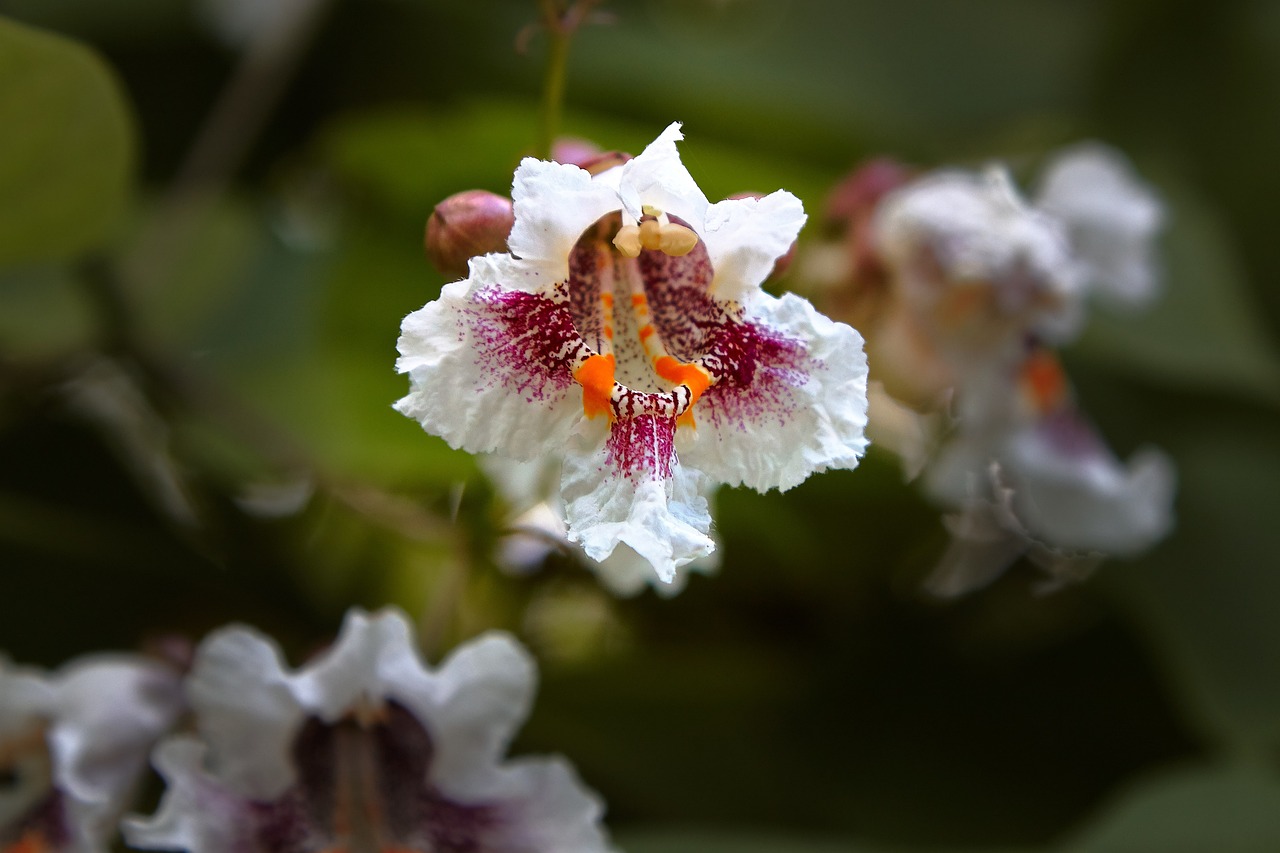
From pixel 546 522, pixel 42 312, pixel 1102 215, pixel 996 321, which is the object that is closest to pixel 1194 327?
pixel 1102 215

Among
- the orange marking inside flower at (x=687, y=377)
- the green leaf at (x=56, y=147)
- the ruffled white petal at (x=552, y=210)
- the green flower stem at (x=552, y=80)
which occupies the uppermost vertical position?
the green leaf at (x=56, y=147)

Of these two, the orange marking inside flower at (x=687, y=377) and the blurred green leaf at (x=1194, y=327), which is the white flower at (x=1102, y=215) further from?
the orange marking inside flower at (x=687, y=377)

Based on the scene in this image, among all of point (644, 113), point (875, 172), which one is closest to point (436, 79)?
point (644, 113)

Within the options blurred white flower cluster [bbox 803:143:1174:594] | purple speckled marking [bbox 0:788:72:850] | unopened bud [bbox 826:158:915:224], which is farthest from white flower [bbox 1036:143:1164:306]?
purple speckled marking [bbox 0:788:72:850]

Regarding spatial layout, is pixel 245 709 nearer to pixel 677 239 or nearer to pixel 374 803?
pixel 374 803

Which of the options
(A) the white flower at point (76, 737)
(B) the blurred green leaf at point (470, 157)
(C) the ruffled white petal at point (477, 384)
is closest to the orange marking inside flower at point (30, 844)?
(A) the white flower at point (76, 737)

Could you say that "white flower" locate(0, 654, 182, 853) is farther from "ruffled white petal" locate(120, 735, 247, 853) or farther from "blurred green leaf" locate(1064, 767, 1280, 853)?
"blurred green leaf" locate(1064, 767, 1280, 853)

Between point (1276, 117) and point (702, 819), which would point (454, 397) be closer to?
point (702, 819)
